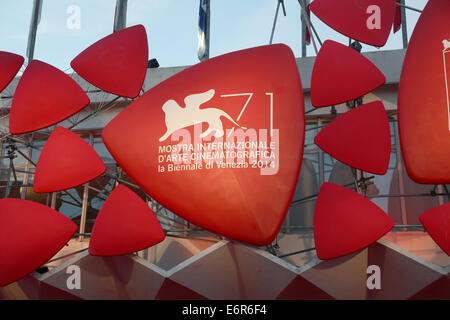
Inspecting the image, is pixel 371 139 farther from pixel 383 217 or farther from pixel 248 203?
pixel 248 203

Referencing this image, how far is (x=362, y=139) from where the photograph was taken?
8.04m

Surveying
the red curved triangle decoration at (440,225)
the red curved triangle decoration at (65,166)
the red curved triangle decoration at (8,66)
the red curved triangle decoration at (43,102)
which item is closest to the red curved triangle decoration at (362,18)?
the red curved triangle decoration at (440,225)

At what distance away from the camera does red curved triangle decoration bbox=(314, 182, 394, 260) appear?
744cm

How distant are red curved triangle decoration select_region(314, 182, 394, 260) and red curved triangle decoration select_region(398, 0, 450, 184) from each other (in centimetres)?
97

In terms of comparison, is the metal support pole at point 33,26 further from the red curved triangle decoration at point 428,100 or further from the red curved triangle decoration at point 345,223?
the red curved triangle decoration at point 428,100

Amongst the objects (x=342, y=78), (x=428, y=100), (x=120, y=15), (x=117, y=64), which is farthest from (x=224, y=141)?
(x=120, y=15)

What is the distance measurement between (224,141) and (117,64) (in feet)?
9.35

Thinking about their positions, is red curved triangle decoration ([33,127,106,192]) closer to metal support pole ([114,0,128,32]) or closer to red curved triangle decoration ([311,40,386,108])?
red curved triangle decoration ([311,40,386,108])

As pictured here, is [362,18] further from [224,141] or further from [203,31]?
[203,31]

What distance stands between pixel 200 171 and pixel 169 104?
1385mm

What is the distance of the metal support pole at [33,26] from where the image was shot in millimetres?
14250

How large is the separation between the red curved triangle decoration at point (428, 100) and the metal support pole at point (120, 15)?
8095 millimetres

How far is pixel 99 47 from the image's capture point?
948 centimetres
